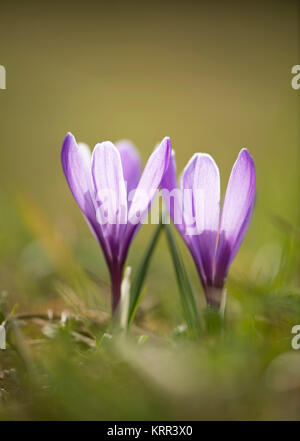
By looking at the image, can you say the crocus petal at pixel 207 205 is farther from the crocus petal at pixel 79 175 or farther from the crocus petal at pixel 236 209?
the crocus petal at pixel 79 175

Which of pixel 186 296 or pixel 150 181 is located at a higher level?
pixel 150 181

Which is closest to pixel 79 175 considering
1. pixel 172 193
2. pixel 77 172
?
pixel 77 172

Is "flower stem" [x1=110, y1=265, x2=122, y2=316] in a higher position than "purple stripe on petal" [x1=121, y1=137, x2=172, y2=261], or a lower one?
lower

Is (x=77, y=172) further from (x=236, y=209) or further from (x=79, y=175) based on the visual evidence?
(x=236, y=209)

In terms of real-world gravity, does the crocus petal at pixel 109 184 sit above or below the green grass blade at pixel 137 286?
above

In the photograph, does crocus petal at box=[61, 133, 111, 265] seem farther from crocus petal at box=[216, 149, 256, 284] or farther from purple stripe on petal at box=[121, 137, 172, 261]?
crocus petal at box=[216, 149, 256, 284]

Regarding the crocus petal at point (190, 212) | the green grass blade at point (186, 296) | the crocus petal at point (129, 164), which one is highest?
the crocus petal at point (129, 164)

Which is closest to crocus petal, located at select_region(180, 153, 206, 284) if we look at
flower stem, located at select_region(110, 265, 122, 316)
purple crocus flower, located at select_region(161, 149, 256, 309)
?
purple crocus flower, located at select_region(161, 149, 256, 309)

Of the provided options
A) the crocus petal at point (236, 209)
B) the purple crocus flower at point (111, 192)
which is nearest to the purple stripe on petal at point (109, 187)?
the purple crocus flower at point (111, 192)
